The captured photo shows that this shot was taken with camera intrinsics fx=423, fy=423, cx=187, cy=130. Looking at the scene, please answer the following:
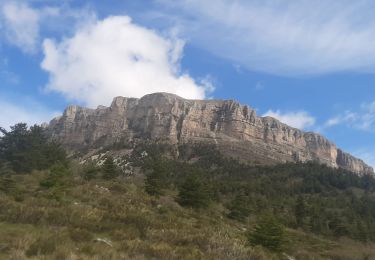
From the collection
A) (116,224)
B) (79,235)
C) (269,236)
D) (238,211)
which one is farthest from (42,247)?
(238,211)

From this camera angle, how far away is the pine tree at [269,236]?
18.2m

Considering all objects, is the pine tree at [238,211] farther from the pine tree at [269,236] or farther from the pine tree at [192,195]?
the pine tree at [269,236]

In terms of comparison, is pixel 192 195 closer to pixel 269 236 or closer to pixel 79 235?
pixel 269 236

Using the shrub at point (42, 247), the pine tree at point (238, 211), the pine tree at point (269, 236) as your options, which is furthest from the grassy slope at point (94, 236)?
the pine tree at point (238, 211)

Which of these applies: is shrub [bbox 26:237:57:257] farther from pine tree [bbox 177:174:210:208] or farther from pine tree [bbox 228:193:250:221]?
pine tree [bbox 228:193:250:221]

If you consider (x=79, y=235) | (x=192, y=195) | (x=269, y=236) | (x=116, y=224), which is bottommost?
(x=79, y=235)

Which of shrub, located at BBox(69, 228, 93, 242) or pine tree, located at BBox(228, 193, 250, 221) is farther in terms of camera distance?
pine tree, located at BBox(228, 193, 250, 221)

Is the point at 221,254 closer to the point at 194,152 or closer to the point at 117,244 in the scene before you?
the point at 117,244

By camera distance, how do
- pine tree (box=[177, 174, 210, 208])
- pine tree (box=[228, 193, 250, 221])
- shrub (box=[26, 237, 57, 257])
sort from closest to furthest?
1. shrub (box=[26, 237, 57, 257])
2. pine tree (box=[177, 174, 210, 208])
3. pine tree (box=[228, 193, 250, 221])

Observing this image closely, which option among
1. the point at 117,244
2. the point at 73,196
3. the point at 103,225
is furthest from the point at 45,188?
the point at 117,244

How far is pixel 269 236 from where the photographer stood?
18.3 m

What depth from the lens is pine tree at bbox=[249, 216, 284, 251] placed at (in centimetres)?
1823

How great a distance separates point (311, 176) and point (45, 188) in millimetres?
119325

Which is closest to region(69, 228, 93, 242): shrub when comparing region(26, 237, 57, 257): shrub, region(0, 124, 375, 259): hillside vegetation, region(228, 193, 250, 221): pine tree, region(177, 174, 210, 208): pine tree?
region(0, 124, 375, 259): hillside vegetation
